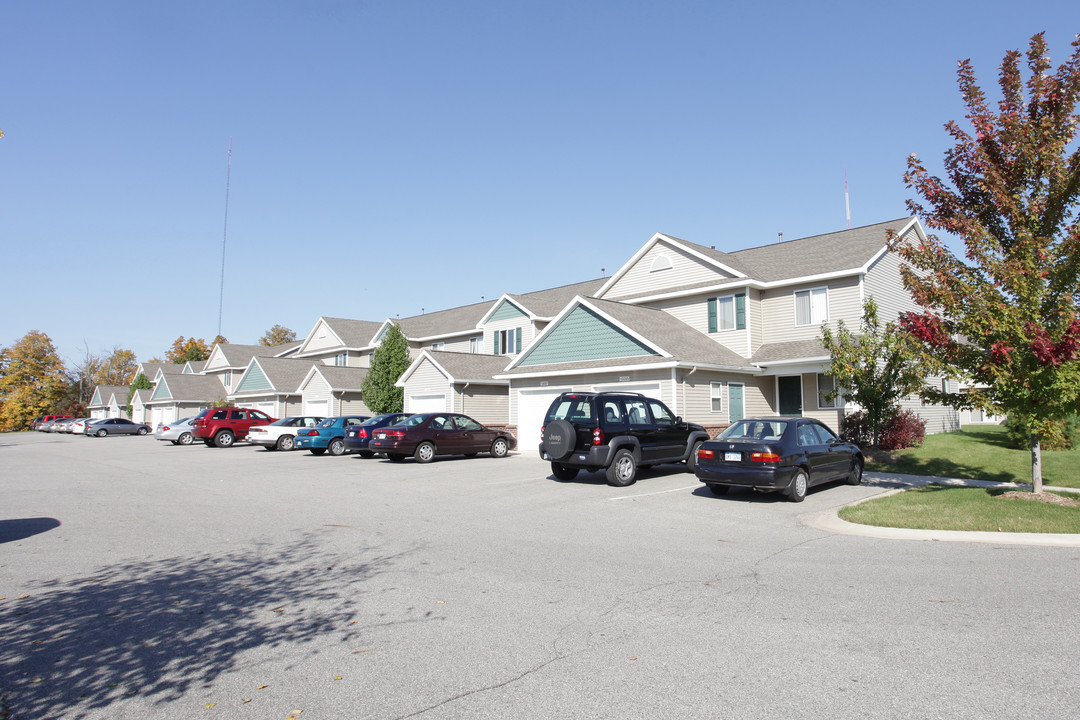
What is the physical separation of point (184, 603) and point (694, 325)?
75.7 feet

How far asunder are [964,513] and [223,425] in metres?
31.0

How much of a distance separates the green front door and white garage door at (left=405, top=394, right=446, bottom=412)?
14868mm

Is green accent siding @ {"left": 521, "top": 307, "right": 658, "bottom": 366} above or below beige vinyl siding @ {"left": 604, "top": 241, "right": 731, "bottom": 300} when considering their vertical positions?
below

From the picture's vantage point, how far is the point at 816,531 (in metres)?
10.1

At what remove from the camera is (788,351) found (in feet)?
79.0

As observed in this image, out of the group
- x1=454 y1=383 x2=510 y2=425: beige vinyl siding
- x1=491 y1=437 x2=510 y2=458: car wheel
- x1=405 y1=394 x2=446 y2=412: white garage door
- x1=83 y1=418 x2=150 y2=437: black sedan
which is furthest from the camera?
x1=83 y1=418 x2=150 y2=437: black sedan

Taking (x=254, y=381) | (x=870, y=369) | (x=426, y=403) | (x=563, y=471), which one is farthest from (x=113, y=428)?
(x=870, y=369)

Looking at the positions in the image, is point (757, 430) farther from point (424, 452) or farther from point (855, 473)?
point (424, 452)

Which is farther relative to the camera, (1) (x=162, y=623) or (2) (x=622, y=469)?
(2) (x=622, y=469)

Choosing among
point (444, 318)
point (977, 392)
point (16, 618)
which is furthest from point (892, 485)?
point (444, 318)

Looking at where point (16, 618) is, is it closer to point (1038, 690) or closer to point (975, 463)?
point (1038, 690)

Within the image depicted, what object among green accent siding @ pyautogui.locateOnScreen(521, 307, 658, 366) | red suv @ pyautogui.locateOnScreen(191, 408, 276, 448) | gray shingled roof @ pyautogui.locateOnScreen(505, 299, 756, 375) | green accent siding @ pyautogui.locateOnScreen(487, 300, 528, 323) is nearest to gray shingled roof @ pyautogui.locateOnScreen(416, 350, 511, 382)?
green accent siding @ pyautogui.locateOnScreen(487, 300, 528, 323)

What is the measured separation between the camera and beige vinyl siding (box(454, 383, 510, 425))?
104ft

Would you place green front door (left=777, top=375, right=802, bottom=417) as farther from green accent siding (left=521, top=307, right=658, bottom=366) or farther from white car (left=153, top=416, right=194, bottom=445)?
white car (left=153, top=416, right=194, bottom=445)
